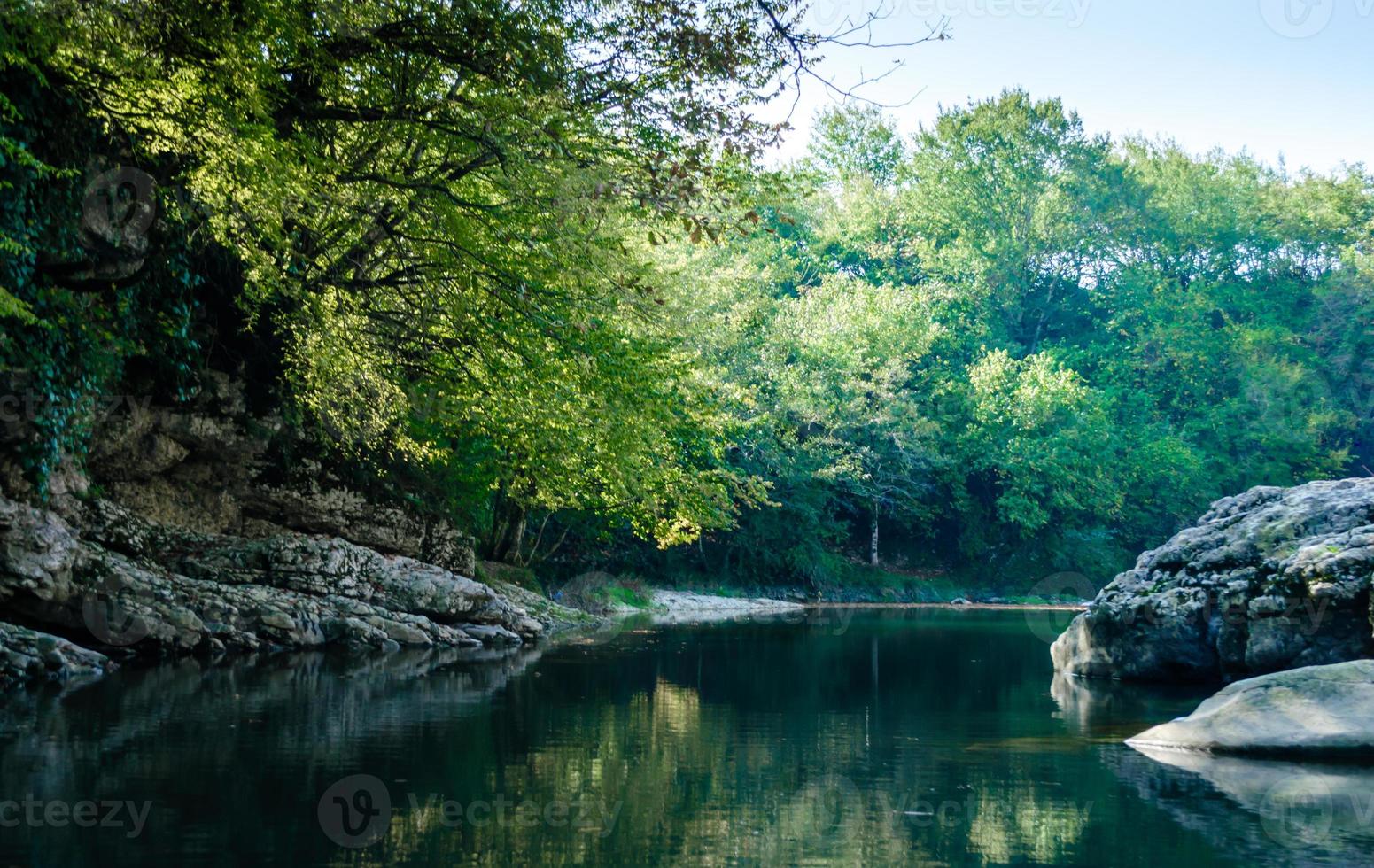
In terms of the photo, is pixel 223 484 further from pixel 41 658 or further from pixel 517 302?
pixel 41 658

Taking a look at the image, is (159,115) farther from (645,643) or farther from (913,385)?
(913,385)

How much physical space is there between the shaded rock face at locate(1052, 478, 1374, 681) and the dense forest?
6435 mm

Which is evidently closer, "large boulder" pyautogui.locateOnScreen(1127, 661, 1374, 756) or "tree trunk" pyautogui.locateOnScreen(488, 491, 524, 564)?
"large boulder" pyautogui.locateOnScreen(1127, 661, 1374, 756)

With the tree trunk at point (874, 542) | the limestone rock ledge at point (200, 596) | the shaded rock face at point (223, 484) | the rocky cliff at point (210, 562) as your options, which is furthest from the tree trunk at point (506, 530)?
the tree trunk at point (874, 542)

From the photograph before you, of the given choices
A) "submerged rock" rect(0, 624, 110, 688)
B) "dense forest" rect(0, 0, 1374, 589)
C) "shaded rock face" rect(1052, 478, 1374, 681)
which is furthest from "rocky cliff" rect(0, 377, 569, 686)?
"shaded rock face" rect(1052, 478, 1374, 681)

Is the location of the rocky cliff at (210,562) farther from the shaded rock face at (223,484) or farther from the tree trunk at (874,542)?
the tree trunk at (874,542)

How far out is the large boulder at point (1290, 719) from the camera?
317 inches

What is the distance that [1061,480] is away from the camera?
43625mm

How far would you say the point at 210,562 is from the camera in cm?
1554

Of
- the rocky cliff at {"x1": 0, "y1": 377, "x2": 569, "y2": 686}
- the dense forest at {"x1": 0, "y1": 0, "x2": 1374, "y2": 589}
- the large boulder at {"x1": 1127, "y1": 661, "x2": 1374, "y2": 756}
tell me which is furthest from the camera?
the rocky cliff at {"x1": 0, "y1": 377, "x2": 569, "y2": 686}

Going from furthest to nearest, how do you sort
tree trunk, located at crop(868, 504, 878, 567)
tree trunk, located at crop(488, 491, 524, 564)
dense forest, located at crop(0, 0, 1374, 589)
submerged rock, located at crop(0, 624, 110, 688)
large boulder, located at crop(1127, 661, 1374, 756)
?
tree trunk, located at crop(868, 504, 878, 567) < tree trunk, located at crop(488, 491, 524, 564) < dense forest, located at crop(0, 0, 1374, 589) < submerged rock, located at crop(0, 624, 110, 688) < large boulder, located at crop(1127, 661, 1374, 756)

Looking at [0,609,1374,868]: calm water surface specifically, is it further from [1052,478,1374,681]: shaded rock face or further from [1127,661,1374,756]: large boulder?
[1052,478,1374,681]: shaded rock face

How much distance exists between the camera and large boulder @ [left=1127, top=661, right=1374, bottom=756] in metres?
8.05

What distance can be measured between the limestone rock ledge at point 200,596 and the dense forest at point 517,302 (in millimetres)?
1146
